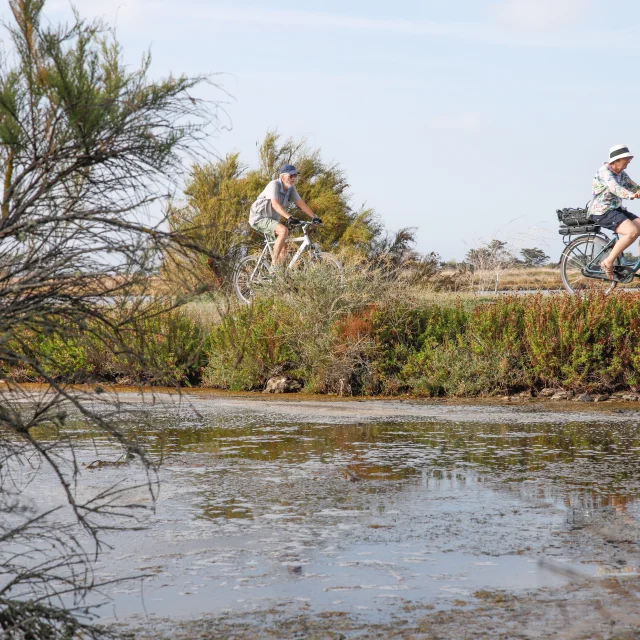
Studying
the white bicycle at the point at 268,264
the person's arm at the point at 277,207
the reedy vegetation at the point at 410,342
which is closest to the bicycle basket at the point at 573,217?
the reedy vegetation at the point at 410,342

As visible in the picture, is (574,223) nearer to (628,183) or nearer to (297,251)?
(628,183)

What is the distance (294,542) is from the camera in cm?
537

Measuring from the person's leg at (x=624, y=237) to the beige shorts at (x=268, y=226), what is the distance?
495cm

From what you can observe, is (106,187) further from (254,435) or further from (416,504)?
(254,435)

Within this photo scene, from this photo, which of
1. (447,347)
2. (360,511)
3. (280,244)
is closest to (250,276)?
(280,244)

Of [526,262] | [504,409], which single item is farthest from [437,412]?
[526,262]

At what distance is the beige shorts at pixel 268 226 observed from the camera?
1552 cm

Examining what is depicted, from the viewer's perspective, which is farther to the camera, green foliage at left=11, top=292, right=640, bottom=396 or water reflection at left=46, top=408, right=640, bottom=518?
green foliage at left=11, top=292, right=640, bottom=396

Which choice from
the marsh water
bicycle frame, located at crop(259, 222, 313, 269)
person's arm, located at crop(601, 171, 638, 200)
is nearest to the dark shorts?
person's arm, located at crop(601, 171, 638, 200)

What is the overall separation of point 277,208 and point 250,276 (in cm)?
110

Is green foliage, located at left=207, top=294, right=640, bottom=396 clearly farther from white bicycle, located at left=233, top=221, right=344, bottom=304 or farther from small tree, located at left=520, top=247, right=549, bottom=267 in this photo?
small tree, located at left=520, top=247, right=549, bottom=267

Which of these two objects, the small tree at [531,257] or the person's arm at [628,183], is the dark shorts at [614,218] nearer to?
the person's arm at [628,183]

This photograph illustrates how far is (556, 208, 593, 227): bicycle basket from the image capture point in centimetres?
1478

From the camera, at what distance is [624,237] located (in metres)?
14.3
